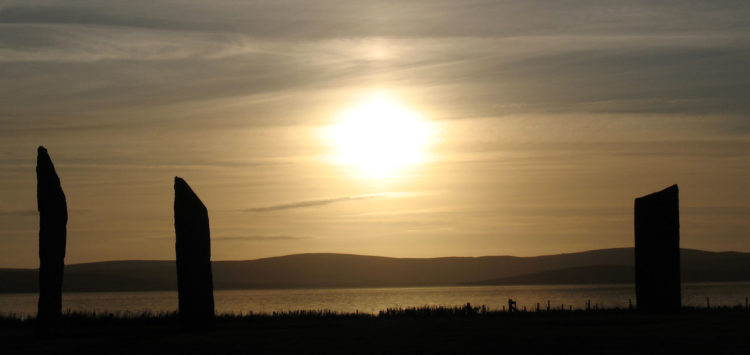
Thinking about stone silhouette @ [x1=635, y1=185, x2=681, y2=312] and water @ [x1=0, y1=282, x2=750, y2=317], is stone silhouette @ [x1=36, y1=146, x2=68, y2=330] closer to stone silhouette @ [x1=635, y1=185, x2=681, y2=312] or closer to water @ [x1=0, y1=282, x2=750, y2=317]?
stone silhouette @ [x1=635, y1=185, x2=681, y2=312]

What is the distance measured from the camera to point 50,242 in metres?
26.2

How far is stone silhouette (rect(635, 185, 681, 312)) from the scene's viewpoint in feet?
104

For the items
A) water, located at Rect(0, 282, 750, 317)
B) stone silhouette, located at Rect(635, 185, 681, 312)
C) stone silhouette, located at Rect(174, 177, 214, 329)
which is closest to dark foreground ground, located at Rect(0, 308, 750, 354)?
stone silhouette, located at Rect(174, 177, 214, 329)

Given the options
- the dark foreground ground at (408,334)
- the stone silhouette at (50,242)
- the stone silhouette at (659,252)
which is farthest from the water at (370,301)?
the stone silhouette at (50,242)

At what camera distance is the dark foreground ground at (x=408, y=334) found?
68.4 feet

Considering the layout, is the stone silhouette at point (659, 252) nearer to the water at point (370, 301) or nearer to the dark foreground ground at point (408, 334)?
the dark foreground ground at point (408, 334)

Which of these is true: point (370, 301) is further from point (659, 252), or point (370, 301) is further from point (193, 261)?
point (193, 261)

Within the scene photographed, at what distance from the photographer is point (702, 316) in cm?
2950

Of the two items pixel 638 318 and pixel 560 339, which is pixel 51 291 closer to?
pixel 560 339

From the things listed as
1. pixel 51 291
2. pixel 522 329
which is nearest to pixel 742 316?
pixel 522 329

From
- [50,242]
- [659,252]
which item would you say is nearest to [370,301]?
[659,252]

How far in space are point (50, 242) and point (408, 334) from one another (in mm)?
10111

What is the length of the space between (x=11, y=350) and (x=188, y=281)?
602cm

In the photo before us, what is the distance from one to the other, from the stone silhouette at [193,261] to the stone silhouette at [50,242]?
3.17m
